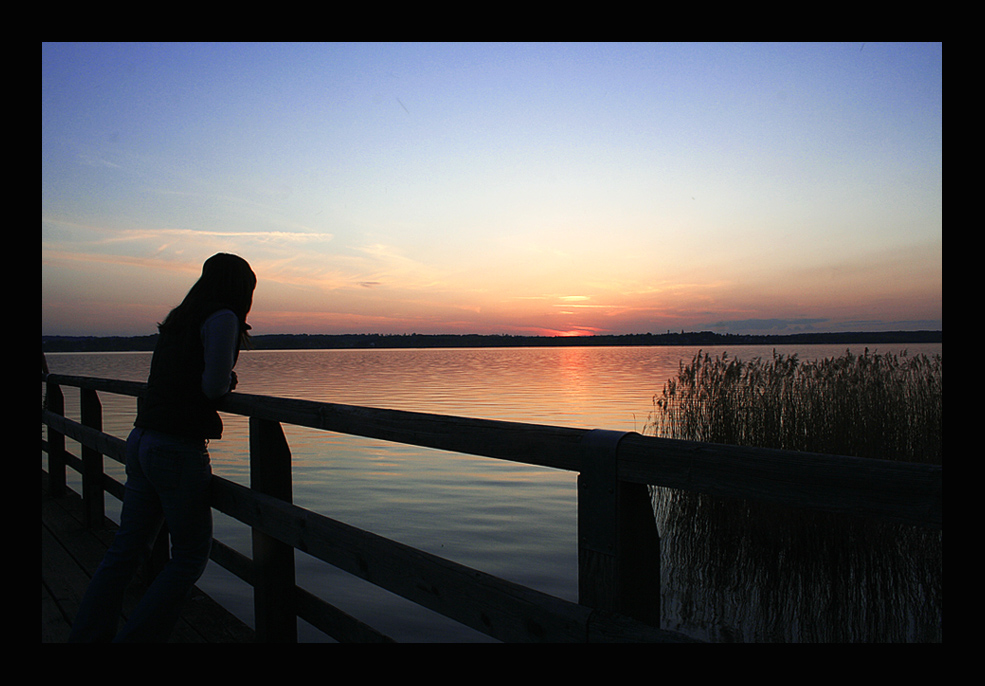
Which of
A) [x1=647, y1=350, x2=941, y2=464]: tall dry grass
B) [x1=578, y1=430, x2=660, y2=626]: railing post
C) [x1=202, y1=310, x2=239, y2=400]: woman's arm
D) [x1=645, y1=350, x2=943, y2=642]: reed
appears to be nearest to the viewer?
[x1=578, y1=430, x2=660, y2=626]: railing post

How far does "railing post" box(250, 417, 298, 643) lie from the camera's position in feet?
9.15

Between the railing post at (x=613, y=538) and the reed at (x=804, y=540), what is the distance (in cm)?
360

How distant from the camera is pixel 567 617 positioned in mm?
1635

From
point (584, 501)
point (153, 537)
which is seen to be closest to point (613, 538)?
point (584, 501)

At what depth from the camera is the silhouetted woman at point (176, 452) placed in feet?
8.64

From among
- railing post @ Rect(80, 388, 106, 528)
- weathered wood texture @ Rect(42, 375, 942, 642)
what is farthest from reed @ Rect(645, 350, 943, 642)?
railing post @ Rect(80, 388, 106, 528)

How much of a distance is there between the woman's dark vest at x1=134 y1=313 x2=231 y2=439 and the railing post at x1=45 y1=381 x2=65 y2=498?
4.39m

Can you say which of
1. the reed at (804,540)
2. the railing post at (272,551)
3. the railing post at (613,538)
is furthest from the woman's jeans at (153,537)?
the reed at (804,540)

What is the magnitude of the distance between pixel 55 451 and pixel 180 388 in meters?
4.82

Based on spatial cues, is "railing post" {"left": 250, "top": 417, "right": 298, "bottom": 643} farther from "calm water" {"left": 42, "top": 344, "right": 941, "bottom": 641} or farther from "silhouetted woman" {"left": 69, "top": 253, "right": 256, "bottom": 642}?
"calm water" {"left": 42, "top": 344, "right": 941, "bottom": 641}

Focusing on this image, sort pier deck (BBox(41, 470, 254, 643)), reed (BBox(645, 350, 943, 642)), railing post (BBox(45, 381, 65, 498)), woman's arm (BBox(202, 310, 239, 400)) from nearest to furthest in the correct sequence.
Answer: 1. woman's arm (BBox(202, 310, 239, 400))
2. pier deck (BBox(41, 470, 254, 643))
3. reed (BBox(645, 350, 943, 642))
4. railing post (BBox(45, 381, 65, 498))
